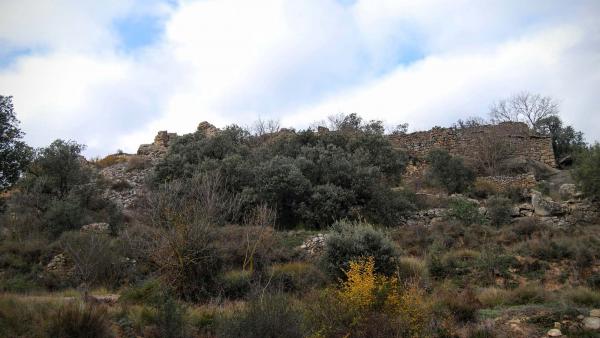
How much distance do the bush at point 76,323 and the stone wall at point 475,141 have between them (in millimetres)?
21392

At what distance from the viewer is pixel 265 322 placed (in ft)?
28.5

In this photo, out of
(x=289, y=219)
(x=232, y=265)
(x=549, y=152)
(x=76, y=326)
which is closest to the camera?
(x=76, y=326)

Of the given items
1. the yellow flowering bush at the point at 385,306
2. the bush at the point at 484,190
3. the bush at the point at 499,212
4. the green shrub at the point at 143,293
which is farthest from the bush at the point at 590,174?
the green shrub at the point at 143,293

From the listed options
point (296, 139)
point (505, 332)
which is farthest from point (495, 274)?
point (296, 139)

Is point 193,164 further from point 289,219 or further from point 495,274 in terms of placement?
point 495,274

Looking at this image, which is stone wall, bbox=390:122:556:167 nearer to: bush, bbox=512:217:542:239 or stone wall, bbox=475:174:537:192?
stone wall, bbox=475:174:537:192

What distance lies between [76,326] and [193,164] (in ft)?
43.5

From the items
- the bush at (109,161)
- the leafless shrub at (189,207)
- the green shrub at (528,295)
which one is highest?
the bush at (109,161)

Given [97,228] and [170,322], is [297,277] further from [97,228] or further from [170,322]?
[97,228]

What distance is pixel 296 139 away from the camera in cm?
2402

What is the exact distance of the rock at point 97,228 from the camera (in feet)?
56.5

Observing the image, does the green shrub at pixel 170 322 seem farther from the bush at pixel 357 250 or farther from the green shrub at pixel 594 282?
the green shrub at pixel 594 282

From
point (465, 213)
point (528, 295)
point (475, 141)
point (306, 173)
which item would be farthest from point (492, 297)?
point (475, 141)

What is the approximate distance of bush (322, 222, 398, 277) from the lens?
1375 centimetres
